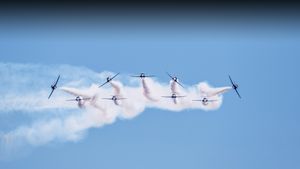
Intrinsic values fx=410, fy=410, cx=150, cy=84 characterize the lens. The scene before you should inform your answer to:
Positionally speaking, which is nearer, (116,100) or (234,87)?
(234,87)

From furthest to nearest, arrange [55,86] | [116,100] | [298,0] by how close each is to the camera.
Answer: [116,100]
[55,86]
[298,0]

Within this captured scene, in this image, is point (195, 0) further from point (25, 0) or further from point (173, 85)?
point (173, 85)

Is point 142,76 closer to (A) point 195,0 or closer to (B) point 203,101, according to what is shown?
(B) point 203,101

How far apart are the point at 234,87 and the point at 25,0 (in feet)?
86.3

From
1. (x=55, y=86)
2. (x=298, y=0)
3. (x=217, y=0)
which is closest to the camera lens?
(x=217, y=0)

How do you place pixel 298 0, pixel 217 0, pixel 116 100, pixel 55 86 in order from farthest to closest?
pixel 116 100 → pixel 55 86 → pixel 298 0 → pixel 217 0

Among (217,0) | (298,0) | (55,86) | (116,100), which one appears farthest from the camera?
(116,100)

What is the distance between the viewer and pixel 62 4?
6332 mm

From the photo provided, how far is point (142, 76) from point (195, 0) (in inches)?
982

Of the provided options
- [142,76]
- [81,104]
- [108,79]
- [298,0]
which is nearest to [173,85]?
[142,76]

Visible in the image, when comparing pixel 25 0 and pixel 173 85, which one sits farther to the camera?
pixel 173 85

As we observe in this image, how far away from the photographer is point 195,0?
20.5 feet

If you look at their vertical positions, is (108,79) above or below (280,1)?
above

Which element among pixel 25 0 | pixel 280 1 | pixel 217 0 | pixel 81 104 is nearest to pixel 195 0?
pixel 217 0
